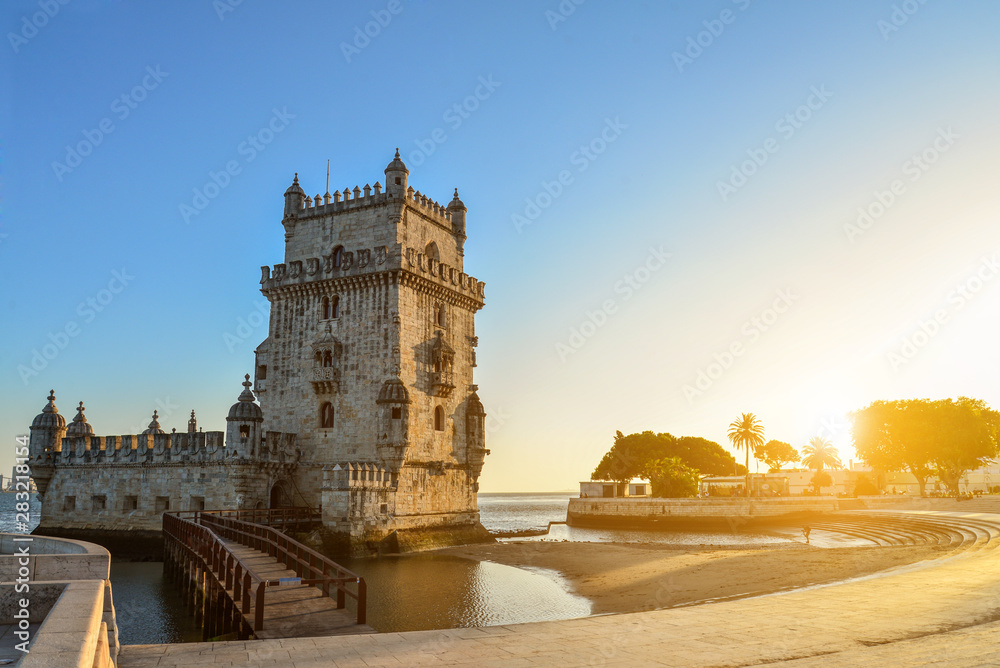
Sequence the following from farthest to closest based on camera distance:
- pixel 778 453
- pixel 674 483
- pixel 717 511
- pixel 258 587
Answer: pixel 778 453 → pixel 674 483 → pixel 717 511 → pixel 258 587

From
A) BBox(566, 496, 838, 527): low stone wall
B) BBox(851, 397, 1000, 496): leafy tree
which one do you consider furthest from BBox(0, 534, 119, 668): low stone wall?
BBox(851, 397, 1000, 496): leafy tree

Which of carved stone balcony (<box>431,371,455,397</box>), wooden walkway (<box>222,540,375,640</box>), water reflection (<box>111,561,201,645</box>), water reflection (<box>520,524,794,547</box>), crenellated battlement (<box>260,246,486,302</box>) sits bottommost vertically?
water reflection (<box>520,524,794,547</box>)

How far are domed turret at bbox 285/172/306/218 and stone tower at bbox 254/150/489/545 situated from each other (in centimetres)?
7

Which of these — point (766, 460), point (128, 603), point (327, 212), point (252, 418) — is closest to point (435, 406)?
point (252, 418)

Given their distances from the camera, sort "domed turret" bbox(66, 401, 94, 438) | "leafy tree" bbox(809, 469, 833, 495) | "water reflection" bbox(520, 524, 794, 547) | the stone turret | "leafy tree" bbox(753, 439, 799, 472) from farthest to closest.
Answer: "leafy tree" bbox(753, 439, 799, 472) < "leafy tree" bbox(809, 469, 833, 495) < "domed turret" bbox(66, 401, 94, 438) < "water reflection" bbox(520, 524, 794, 547) < the stone turret

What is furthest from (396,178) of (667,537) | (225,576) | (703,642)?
(703,642)

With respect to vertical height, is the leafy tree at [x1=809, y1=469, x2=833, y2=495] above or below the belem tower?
below

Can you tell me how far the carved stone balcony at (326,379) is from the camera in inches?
1433

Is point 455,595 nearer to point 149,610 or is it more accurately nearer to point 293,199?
point 149,610

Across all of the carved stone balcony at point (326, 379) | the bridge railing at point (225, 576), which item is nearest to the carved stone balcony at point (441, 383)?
the carved stone balcony at point (326, 379)

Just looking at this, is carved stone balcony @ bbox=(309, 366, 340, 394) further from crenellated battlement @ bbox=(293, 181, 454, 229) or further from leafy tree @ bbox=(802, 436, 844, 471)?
leafy tree @ bbox=(802, 436, 844, 471)

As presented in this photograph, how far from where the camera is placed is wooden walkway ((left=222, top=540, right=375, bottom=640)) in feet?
43.2

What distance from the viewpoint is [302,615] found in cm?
1416

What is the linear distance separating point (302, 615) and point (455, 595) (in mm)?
9205
